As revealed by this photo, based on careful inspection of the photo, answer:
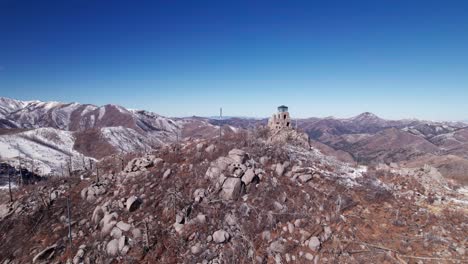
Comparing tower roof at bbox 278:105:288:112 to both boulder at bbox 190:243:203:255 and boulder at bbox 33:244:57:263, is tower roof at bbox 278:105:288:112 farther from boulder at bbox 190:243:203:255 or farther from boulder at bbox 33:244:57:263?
boulder at bbox 33:244:57:263

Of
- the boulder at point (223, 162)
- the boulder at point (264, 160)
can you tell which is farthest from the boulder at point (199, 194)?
the boulder at point (264, 160)

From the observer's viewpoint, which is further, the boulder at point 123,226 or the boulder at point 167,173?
the boulder at point 167,173

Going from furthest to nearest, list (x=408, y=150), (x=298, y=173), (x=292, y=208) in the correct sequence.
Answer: (x=408, y=150)
(x=298, y=173)
(x=292, y=208)

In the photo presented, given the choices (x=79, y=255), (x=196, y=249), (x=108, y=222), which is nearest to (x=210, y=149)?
(x=108, y=222)

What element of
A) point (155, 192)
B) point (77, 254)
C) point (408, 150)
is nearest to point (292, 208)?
→ point (155, 192)

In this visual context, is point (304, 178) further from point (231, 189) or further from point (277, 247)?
point (277, 247)

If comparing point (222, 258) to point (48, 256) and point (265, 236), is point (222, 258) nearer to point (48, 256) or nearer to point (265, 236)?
point (265, 236)

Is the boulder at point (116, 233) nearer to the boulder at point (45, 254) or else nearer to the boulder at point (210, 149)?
the boulder at point (45, 254)
